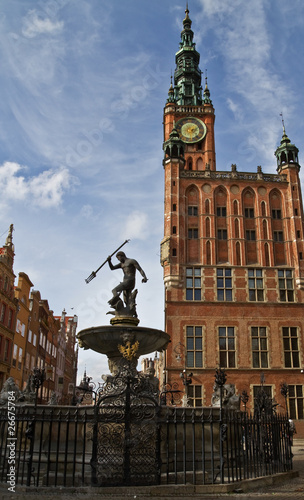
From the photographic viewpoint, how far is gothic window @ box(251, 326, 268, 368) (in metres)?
35.1

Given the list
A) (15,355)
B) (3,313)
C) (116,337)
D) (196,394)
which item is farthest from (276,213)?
(116,337)

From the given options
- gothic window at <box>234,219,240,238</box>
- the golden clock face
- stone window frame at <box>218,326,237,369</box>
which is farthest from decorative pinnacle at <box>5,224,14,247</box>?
the golden clock face

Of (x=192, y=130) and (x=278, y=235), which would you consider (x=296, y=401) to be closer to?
(x=278, y=235)

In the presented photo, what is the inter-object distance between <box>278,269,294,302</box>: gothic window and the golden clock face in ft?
70.5

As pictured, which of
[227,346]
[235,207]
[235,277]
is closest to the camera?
[227,346]

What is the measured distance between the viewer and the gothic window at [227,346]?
115 feet

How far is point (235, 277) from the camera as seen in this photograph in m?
37.1

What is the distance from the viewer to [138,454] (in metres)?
9.16

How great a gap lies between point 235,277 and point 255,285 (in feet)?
5.83

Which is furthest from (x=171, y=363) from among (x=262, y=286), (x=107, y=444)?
(x=107, y=444)

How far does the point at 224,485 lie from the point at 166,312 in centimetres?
2671

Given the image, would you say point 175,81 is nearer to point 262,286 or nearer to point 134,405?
point 262,286

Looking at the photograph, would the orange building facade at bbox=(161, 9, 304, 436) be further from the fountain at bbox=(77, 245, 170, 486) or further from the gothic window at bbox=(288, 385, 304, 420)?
the fountain at bbox=(77, 245, 170, 486)

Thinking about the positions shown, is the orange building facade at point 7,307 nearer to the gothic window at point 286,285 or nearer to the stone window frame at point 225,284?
the stone window frame at point 225,284
